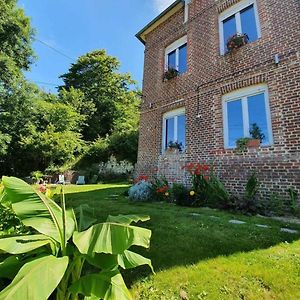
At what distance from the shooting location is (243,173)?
6723 millimetres

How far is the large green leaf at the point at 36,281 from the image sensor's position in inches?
55.4

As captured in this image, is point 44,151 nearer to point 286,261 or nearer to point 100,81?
point 100,81

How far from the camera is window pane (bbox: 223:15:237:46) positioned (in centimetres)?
804

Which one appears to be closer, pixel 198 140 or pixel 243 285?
pixel 243 285

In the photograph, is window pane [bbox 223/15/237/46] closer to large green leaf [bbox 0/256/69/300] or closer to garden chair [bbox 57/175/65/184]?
large green leaf [bbox 0/256/69/300]

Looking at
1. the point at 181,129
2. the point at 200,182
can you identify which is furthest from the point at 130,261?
the point at 181,129

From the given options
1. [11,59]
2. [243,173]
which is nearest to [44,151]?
[11,59]

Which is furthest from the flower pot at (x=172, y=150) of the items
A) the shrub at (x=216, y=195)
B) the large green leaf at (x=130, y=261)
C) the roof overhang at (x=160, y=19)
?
the large green leaf at (x=130, y=261)

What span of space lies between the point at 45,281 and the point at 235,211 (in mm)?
5006

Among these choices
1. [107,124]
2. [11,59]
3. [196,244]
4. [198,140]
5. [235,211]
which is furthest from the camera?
[107,124]

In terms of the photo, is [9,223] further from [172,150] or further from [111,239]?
[172,150]

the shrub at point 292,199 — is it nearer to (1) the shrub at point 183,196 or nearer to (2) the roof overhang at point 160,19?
(1) the shrub at point 183,196

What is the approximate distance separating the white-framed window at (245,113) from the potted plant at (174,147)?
76.2 inches

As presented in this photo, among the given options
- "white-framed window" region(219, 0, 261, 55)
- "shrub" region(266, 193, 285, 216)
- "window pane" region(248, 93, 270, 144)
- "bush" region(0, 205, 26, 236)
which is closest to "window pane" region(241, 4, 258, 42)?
"white-framed window" region(219, 0, 261, 55)
